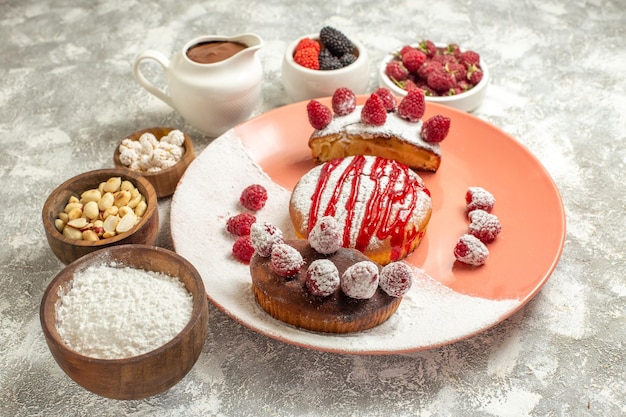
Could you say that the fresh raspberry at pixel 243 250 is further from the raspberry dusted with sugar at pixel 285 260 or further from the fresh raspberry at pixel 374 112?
the fresh raspberry at pixel 374 112

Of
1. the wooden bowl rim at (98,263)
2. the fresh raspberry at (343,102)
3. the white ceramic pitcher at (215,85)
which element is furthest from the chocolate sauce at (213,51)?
the wooden bowl rim at (98,263)

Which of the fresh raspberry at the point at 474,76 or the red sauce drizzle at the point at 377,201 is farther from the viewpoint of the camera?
the fresh raspberry at the point at 474,76

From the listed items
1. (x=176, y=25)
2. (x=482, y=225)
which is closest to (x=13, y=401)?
(x=482, y=225)

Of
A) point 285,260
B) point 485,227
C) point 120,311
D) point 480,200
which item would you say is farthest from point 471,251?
point 120,311

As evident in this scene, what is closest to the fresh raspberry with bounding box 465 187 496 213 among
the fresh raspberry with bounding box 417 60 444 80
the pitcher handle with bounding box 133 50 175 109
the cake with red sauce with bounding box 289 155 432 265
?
the cake with red sauce with bounding box 289 155 432 265

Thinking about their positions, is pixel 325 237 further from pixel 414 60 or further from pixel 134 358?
pixel 414 60

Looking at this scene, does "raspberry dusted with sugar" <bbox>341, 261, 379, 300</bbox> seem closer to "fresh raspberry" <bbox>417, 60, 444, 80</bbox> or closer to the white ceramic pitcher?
the white ceramic pitcher

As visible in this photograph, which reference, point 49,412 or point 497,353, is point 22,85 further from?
point 497,353
